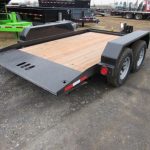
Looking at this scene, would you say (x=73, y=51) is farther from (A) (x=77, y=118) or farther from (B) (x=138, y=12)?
(B) (x=138, y=12)

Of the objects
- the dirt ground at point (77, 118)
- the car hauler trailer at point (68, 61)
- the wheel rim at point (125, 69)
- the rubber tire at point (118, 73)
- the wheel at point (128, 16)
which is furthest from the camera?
the wheel at point (128, 16)

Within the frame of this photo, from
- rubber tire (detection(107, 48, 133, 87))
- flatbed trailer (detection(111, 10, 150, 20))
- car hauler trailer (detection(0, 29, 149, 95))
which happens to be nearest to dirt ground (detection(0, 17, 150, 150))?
rubber tire (detection(107, 48, 133, 87))

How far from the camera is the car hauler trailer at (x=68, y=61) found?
2.79 m

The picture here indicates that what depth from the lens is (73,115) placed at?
2842mm

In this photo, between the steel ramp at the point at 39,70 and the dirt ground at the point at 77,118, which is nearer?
the dirt ground at the point at 77,118

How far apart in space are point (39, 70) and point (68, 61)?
625mm

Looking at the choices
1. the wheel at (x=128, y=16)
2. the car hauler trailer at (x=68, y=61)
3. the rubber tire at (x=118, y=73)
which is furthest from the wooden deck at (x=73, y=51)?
the wheel at (x=128, y=16)

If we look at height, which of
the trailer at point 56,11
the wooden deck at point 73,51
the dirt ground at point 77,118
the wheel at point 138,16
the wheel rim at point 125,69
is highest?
the trailer at point 56,11

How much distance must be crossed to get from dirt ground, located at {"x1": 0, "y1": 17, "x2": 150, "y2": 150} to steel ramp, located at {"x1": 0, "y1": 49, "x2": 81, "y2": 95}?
1.62ft

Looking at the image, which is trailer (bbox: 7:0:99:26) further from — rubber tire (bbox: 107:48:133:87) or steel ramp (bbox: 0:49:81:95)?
rubber tire (bbox: 107:48:133:87)

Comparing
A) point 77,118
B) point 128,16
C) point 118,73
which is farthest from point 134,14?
point 77,118

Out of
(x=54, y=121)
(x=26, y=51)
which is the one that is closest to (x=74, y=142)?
(x=54, y=121)

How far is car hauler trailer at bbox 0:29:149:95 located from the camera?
2785mm

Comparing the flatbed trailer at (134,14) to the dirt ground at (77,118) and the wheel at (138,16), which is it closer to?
the wheel at (138,16)
